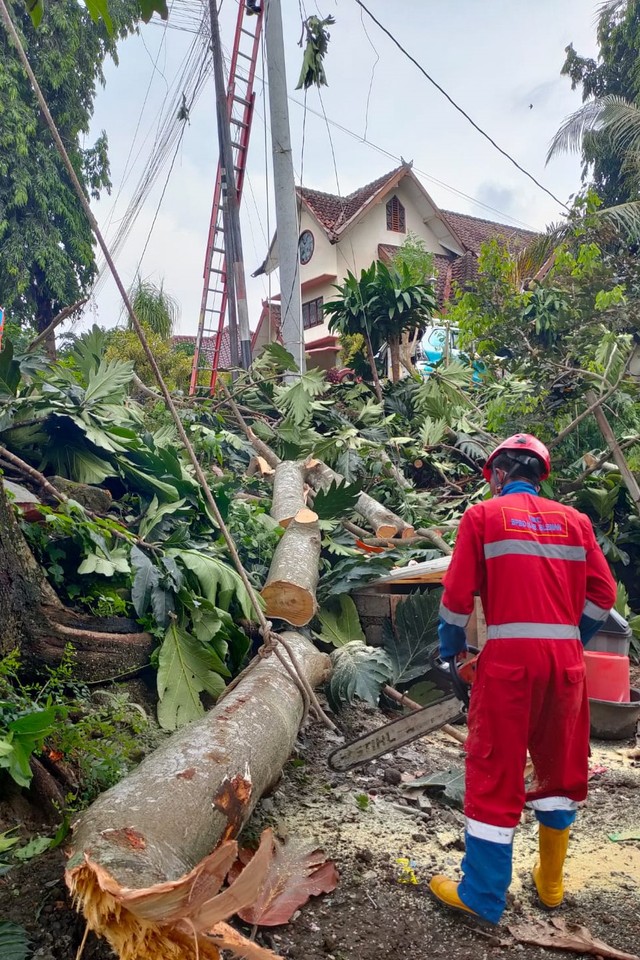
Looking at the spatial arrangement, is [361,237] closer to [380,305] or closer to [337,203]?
[337,203]

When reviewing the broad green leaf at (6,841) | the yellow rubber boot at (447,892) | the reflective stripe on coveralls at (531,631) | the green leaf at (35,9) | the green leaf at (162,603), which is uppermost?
the green leaf at (35,9)

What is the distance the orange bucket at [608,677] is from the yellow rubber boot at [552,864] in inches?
71.8

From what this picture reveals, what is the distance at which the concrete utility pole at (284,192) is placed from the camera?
8273mm

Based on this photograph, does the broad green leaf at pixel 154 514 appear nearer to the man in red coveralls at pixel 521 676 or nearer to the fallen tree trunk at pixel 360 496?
the fallen tree trunk at pixel 360 496

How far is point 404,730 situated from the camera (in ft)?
9.30

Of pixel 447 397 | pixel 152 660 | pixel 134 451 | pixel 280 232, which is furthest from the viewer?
pixel 280 232

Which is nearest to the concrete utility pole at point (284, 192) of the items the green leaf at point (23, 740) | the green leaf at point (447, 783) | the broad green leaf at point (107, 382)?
the broad green leaf at point (107, 382)

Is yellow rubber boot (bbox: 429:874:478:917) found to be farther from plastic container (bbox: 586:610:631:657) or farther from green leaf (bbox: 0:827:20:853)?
plastic container (bbox: 586:610:631:657)

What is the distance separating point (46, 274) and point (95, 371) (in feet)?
48.8

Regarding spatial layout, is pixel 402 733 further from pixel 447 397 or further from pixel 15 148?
pixel 15 148

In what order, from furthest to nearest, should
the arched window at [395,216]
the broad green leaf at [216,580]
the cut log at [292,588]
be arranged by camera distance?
the arched window at [395,216]
the cut log at [292,588]
the broad green leaf at [216,580]

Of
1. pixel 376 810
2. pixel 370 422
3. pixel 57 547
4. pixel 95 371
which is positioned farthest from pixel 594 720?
pixel 370 422

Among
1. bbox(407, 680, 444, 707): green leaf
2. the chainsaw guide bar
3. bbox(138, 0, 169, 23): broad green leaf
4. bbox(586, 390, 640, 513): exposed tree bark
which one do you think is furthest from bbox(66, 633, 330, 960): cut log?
bbox(586, 390, 640, 513): exposed tree bark

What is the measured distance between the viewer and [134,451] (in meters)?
4.47
